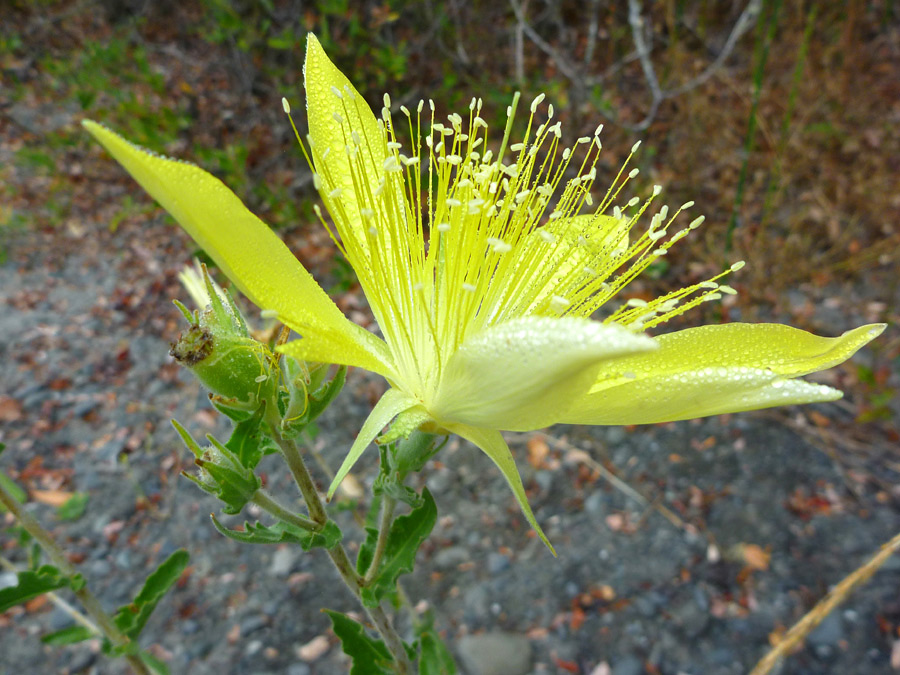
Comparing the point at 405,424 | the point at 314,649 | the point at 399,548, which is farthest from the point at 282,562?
the point at 405,424

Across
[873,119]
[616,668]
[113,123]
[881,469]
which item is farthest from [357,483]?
[873,119]

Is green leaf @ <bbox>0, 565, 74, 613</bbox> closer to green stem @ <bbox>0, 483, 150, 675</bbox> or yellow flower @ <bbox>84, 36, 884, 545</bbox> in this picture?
green stem @ <bbox>0, 483, 150, 675</bbox>

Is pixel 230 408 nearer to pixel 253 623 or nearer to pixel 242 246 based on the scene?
pixel 242 246

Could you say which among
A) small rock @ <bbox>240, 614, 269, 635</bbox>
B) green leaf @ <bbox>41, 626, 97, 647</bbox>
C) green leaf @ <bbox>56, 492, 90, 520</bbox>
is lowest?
small rock @ <bbox>240, 614, 269, 635</bbox>

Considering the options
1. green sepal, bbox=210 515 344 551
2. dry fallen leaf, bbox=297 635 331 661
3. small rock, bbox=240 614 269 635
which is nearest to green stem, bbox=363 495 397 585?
green sepal, bbox=210 515 344 551

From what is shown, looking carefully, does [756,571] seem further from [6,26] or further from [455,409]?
[6,26]

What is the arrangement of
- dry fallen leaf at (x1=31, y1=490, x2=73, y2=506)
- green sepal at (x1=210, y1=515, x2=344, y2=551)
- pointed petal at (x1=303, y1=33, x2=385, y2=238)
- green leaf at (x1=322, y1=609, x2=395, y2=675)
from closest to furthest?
green sepal at (x1=210, y1=515, x2=344, y2=551) < pointed petal at (x1=303, y1=33, x2=385, y2=238) < green leaf at (x1=322, y1=609, x2=395, y2=675) < dry fallen leaf at (x1=31, y1=490, x2=73, y2=506)

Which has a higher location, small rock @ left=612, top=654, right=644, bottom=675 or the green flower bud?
the green flower bud
